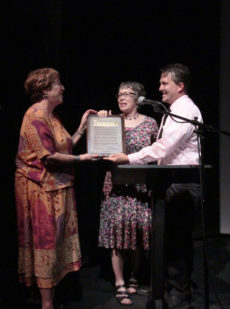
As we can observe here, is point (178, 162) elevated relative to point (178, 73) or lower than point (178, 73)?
lower

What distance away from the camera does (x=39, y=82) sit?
2.60 metres

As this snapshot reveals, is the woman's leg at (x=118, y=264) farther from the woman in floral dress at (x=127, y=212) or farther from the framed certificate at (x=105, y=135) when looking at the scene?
the framed certificate at (x=105, y=135)

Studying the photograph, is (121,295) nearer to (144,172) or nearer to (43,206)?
(43,206)

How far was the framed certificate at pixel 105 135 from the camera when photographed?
2.77 metres

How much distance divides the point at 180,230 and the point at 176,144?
65 centimetres

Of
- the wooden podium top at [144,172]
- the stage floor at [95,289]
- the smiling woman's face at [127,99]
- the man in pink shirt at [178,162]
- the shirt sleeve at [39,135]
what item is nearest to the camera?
the wooden podium top at [144,172]

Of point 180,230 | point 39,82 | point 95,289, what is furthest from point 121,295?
point 39,82

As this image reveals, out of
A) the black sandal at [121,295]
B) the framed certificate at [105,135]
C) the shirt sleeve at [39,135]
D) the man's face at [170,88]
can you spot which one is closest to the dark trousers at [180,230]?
the black sandal at [121,295]

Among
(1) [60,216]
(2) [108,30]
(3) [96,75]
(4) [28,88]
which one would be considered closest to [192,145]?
(1) [60,216]

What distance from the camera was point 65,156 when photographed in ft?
8.54

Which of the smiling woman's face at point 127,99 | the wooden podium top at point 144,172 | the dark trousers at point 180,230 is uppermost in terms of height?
the smiling woman's face at point 127,99

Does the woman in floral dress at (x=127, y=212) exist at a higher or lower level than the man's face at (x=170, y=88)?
lower

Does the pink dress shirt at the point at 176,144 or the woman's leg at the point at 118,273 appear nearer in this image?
the pink dress shirt at the point at 176,144

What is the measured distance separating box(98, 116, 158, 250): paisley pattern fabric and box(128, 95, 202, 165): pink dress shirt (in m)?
0.41
